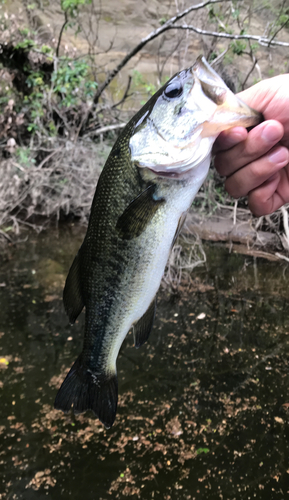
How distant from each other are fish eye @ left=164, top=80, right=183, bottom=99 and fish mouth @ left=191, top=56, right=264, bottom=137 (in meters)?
0.06

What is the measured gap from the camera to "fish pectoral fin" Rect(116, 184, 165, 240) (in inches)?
47.3

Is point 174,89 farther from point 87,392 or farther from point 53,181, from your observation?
point 53,181

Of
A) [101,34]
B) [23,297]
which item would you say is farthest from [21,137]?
[101,34]

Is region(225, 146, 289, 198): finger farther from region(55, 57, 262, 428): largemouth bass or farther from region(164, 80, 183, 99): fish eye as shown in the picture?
region(164, 80, 183, 99): fish eye

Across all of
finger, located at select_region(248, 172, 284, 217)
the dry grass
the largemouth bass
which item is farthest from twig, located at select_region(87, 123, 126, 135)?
the largemouth bass

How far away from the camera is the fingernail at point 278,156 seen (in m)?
1.48

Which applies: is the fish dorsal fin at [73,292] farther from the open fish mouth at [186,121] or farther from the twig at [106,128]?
the twig at [106,128]

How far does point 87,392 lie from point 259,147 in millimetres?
1283

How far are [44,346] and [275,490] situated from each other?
→ 2.48 meters

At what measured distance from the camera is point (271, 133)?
1.30 meters

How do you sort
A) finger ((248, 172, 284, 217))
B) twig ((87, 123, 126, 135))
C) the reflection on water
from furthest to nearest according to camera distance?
twig ((87, 123, 126, 135))
the reflection on water
finger ((248, 172, 284, 217))

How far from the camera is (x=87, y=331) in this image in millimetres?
1429

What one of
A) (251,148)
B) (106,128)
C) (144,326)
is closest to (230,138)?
(251,148)

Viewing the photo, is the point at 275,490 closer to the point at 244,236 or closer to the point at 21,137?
the point at 244,236
